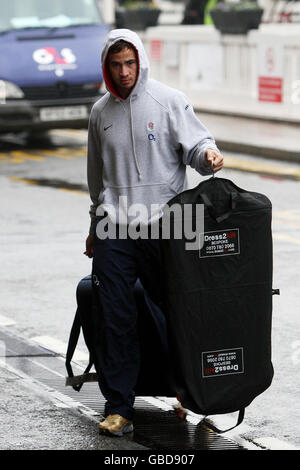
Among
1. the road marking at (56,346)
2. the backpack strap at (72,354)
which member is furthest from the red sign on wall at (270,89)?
the backpack strap at (72,354)

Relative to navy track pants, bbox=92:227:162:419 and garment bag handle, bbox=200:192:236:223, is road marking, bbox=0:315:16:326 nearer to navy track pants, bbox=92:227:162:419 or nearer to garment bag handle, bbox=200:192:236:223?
navy track pants, bbox=92:227:162:419

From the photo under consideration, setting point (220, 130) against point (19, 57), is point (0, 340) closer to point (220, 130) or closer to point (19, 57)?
point (19, 57)

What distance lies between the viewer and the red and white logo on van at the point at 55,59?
1512 cm

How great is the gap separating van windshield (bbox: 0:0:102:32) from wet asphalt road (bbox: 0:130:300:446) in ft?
5.44

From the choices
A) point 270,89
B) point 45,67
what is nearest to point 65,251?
point 45,67

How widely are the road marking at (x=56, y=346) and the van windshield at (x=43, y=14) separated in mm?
9240

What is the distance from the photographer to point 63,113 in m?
15.4

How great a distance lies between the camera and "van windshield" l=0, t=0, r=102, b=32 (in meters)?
15.6

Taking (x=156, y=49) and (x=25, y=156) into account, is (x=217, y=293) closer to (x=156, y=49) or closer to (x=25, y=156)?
(x=25, y=156)

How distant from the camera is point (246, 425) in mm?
5344

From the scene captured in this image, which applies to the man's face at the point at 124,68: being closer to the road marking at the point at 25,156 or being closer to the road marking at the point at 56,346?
the road marking at the point at 56,346

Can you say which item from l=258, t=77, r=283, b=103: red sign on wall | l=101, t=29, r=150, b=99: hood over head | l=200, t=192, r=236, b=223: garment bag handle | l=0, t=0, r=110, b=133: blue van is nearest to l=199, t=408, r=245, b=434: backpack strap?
l=200, t=192, r=236, b=223: garment bag handle

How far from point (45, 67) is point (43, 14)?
105 cm
